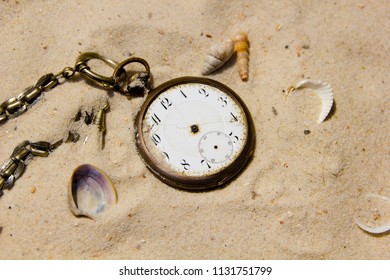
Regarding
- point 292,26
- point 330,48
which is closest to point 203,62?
point 292,26

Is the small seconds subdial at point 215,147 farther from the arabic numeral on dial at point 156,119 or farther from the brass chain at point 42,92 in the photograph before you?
the brass chain at point 42,92

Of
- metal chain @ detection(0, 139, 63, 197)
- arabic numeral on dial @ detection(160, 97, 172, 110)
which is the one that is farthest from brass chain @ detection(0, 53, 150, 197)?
arabic numeral on dial @ detection(160, 97, 172, 110)

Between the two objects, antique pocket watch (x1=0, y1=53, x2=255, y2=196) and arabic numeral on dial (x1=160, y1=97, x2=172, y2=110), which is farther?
arabic numeral on dial (x1=160, y1=97, x2=172, y2=110)

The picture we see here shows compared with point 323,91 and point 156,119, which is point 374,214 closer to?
point 323,91

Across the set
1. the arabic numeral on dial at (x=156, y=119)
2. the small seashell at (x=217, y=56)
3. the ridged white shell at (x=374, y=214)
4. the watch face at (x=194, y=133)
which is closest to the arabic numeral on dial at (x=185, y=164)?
the watch face at (x=194, y=133)

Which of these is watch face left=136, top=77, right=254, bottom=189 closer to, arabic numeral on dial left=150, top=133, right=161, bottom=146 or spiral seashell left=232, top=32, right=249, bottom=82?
arabic numeral on dial left=150, top=133, right=161, bottom=146
